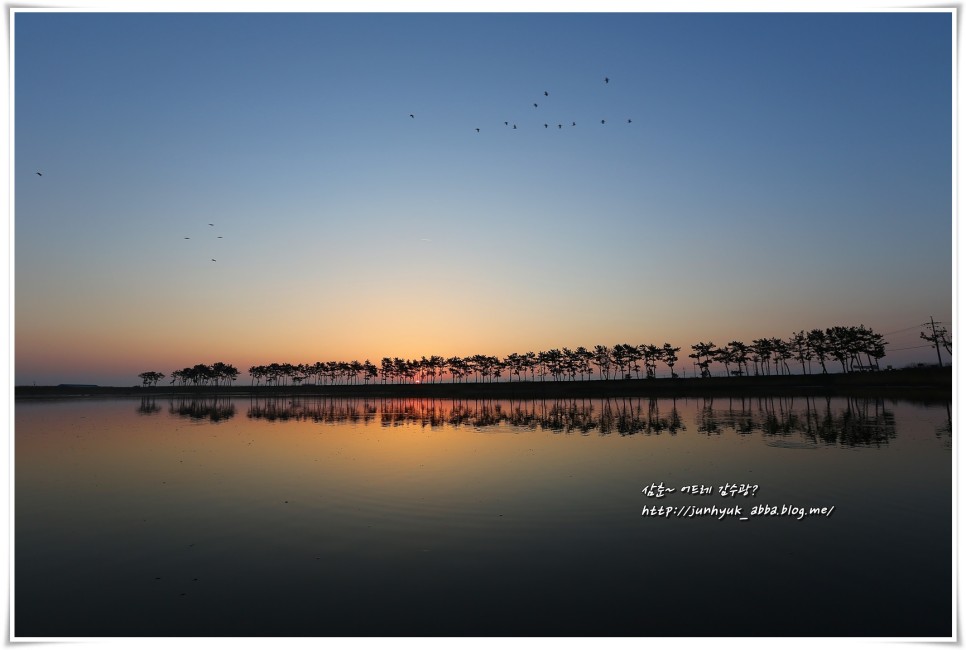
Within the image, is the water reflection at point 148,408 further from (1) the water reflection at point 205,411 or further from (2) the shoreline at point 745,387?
(2) the shoreline at point 745,387

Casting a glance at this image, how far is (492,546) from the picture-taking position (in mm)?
14500

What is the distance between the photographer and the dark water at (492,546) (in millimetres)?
10453

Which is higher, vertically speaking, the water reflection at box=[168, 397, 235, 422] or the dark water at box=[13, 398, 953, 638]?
the dark water at box=[13, 398, 953, 638]

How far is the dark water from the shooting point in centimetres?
1045

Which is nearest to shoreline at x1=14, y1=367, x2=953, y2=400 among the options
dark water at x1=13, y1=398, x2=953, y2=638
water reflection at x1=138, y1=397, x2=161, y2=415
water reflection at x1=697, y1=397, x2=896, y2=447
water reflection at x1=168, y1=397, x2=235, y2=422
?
water reflection at x1=138, y1=397, x2=161, y2=415

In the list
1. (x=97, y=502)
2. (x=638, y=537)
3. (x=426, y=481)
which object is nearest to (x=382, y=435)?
(x=426, y=481)

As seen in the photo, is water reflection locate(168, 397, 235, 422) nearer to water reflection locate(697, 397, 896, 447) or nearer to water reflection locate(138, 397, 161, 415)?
water reflection locate(138, 397, 161, 415)

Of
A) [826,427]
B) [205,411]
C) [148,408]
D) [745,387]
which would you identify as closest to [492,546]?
[826,427]

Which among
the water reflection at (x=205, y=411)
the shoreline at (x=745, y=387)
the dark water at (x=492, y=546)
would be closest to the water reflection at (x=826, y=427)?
the dark water at (x=492, y=546)

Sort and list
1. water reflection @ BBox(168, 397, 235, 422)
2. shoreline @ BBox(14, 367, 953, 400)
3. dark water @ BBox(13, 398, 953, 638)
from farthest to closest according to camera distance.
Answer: shoreline @ BBox(14, 367, 953, 400) < water reflection @ BBox(168, 397, 235, 422) < dark water @ BBox(13, 398, 953, 638)

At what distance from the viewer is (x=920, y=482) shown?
21.1 metres
